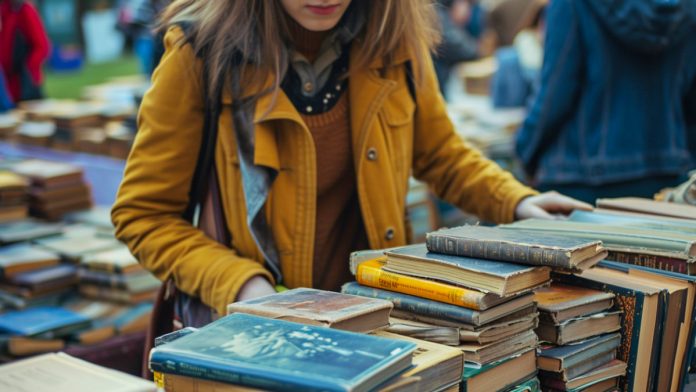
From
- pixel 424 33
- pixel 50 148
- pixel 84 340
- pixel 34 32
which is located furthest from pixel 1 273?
pixel 34 32

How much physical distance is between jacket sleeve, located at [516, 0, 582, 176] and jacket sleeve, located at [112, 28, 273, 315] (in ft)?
5.51

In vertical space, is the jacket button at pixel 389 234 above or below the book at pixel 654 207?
below

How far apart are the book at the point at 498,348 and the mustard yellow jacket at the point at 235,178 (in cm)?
62

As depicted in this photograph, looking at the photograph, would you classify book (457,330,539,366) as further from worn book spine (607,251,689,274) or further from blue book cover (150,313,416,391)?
worn book spine (607,251,689,274)

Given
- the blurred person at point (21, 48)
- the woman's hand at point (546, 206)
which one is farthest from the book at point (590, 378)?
the blurred person at point (21, 48)

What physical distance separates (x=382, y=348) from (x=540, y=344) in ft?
1.59

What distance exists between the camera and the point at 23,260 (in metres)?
3.73

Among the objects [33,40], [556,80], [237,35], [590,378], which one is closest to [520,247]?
[590,378]

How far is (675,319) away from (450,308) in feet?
1.60

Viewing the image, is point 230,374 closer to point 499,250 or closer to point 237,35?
point 499,250

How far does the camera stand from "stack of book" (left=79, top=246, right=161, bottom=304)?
364 cm

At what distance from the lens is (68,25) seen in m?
21.3

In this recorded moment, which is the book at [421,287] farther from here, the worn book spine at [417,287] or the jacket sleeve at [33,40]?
the jacket sleeve at [33,40]

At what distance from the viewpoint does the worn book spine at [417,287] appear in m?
1.45
